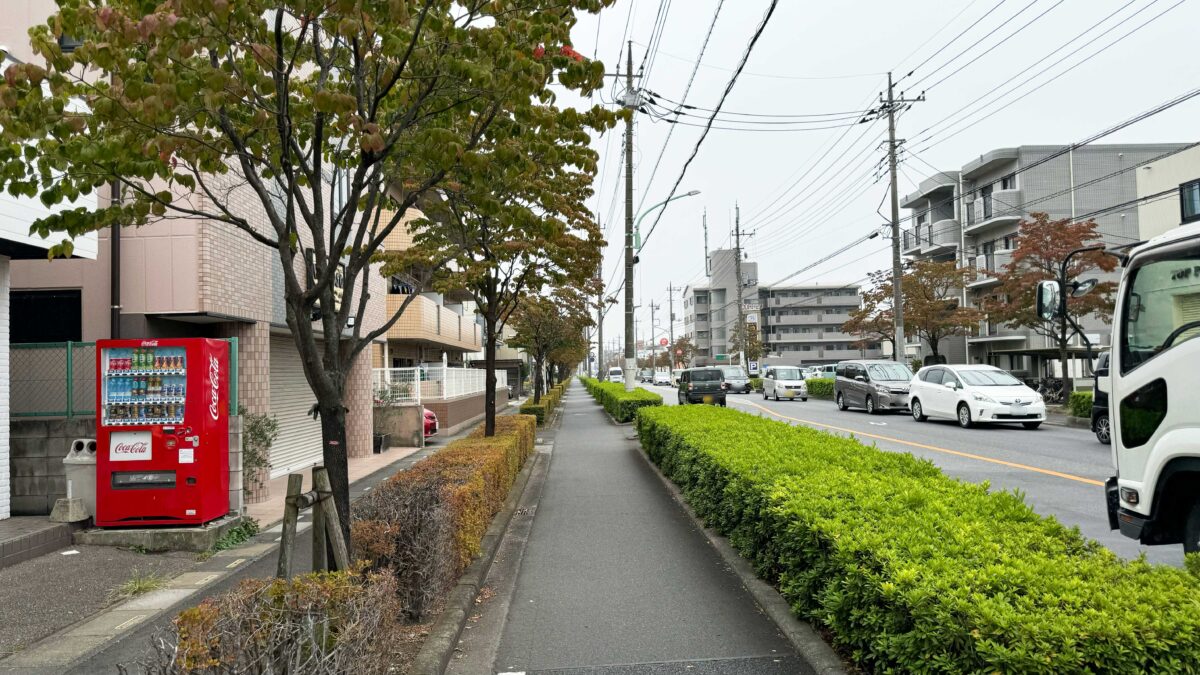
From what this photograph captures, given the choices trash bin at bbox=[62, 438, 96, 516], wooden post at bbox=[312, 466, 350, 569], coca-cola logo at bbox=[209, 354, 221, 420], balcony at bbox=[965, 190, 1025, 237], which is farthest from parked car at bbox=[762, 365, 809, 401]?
wooden post at bbox=[312, 466, 350, 569]

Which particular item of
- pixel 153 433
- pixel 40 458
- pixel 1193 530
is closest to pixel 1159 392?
pixel 1193 530

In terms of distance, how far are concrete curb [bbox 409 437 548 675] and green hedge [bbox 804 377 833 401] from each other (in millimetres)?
30090

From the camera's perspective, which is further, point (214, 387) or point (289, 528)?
point (214, 387)

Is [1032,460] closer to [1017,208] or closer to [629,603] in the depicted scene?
[629,603]

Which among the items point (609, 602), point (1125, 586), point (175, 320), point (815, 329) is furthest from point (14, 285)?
point (815, 329)

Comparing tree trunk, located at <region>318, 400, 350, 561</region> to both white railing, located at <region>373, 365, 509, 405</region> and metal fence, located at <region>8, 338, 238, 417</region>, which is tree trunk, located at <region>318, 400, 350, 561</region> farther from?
white railing, located at <region>373, 365, 509, 405</region>

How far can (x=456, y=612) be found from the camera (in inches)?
196

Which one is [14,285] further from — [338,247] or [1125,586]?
[1125,586]

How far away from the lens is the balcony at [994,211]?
3791 cm

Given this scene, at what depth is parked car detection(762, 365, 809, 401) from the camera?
110ft

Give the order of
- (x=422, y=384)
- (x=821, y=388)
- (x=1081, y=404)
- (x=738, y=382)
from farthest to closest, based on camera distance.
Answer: (x=738, y=382), (x=821, y=388), (x=422, y=384), (x=1081, y=404)

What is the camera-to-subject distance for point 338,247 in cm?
437

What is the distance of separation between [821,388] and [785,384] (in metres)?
3.61

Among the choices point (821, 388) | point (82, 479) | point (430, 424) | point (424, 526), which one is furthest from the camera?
point (821, 388)
